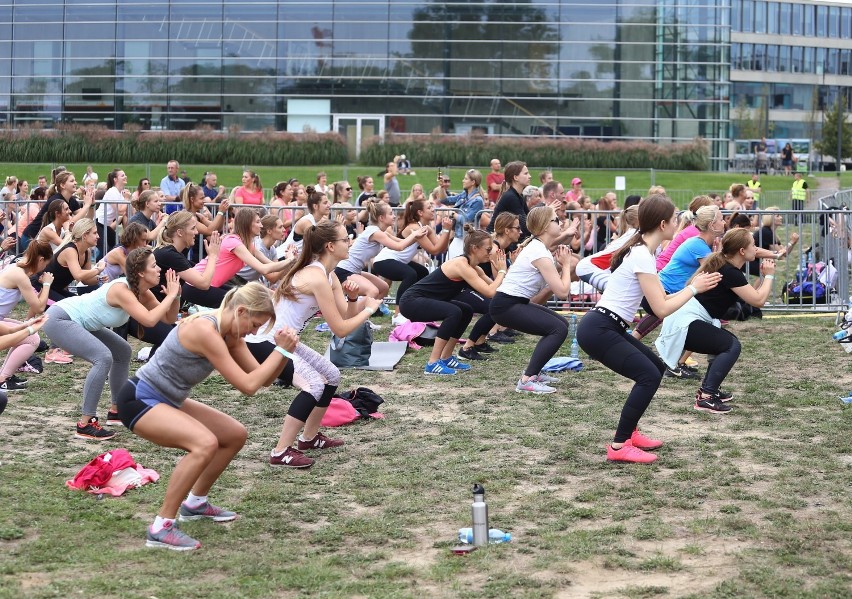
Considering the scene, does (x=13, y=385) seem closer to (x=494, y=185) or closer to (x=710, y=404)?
(x=710, y=404)

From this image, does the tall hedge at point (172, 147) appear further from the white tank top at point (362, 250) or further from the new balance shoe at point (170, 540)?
the new balance shoe at point (170, 540)

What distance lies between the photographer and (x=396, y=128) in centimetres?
5138

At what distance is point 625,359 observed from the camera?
27.0ft

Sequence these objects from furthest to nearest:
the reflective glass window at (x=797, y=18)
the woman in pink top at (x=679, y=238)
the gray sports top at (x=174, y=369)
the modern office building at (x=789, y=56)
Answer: the reflective glass window at (x=797, y=18) < the modern office building at (x=789, y=56) < the woman in pink top at (x=679, y=238) < the gray sports top at (x=174, y=369)

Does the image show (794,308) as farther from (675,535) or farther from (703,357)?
(675,535)

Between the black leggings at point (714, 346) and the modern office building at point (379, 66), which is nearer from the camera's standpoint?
the black leggings at point (714, 346)

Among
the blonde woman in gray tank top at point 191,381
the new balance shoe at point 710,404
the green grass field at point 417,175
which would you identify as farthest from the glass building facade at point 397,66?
the blonde woman in gray tank top at point 191,381

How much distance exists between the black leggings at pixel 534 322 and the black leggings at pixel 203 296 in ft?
9.79

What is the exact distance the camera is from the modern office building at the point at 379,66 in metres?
50.5

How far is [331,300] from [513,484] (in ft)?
6.43

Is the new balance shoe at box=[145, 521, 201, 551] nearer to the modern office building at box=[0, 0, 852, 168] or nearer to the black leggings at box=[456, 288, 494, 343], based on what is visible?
the black leggings at box=[456, 288, 494, 343]

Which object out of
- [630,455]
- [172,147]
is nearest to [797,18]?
[172,147]

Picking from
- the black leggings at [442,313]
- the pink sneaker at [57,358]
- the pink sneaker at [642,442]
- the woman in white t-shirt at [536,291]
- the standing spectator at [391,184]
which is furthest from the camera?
the standing spectator at [391,184]

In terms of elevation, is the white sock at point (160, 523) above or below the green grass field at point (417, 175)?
below
